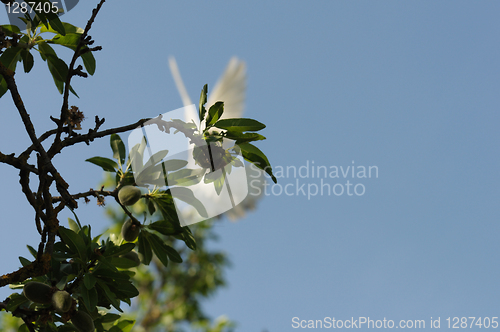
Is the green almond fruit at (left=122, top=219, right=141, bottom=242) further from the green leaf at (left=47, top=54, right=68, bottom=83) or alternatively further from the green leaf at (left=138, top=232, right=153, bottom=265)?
the green leaf at (left=47, top=54, right=68, bottom=83)

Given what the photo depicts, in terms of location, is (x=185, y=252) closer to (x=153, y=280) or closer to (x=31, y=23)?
(x=153, y=280)

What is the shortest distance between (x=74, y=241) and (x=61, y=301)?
9.0 inches

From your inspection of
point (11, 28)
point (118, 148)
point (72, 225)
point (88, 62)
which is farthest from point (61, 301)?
point (11, 28)

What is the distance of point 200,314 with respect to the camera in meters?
6.64

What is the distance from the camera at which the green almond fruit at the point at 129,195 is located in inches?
60.6

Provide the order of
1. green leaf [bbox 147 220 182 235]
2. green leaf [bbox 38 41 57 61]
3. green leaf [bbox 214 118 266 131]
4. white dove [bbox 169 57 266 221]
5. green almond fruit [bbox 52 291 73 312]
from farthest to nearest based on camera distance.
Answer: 1. white dove [bbox 169 57 266 221]
2. green leaf [bbox 147 220 182 235]
3. green leaf [bbox 38 41 57 61]
4. green leaf [bbox 214 118 266 131]
5. green almond fruit [bbox 52 291 73 312]

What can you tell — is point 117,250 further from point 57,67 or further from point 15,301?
point 57,67

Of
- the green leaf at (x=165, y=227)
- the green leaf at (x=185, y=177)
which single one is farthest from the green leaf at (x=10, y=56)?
the green leaf at (x=165, y=227)

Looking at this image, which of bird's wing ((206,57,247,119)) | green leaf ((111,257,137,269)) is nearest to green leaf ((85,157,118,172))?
green leaf ((111,257,137,269))

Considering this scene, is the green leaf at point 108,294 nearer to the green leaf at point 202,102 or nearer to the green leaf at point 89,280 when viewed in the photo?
the green leaf at point 89,280

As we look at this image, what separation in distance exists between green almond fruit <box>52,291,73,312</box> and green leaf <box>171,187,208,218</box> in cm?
56

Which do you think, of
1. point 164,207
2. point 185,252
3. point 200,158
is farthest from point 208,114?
point 185,252

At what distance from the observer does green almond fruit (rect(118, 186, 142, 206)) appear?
1540 mm

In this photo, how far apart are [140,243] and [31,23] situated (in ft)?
3.30
